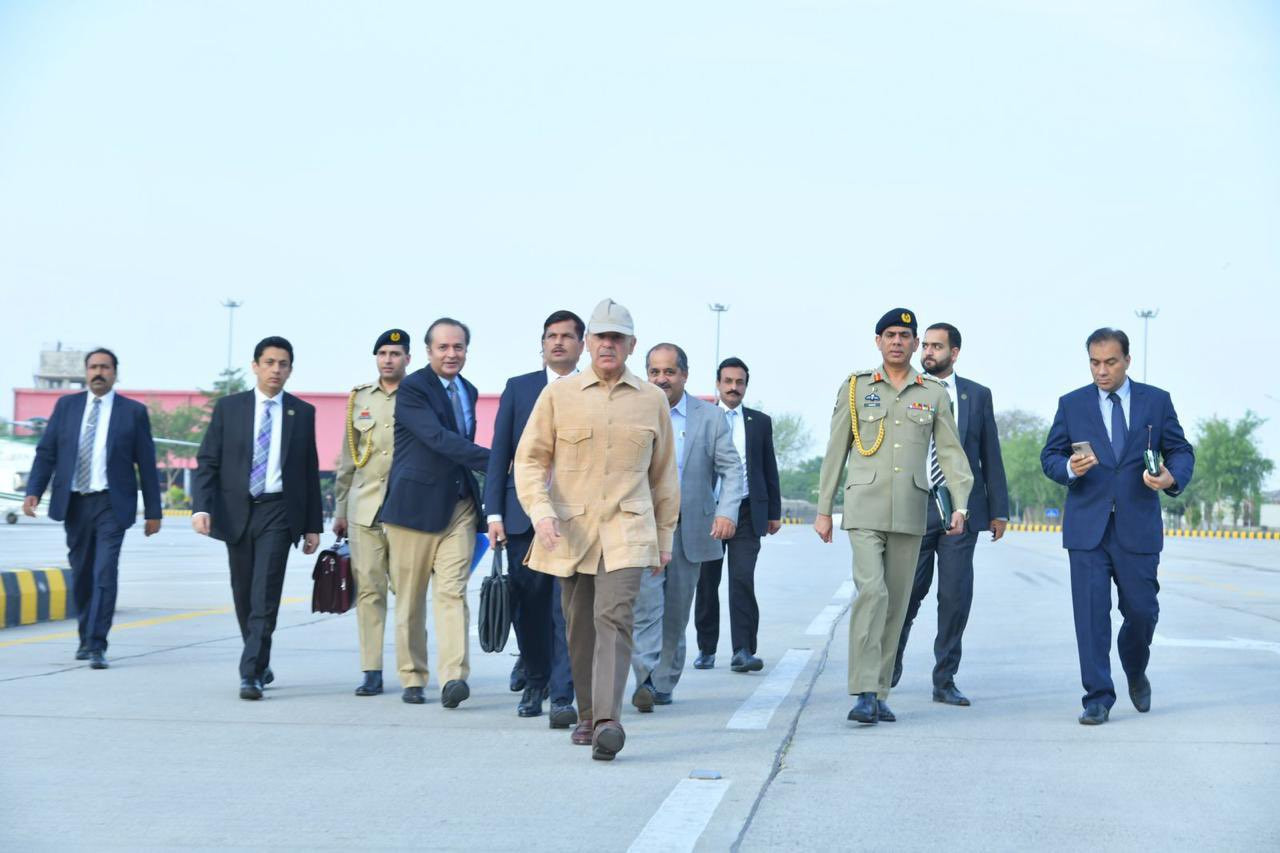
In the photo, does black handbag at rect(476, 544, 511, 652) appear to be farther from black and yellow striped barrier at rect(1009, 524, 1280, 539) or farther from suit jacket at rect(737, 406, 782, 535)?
black and yellow striped barrier at rect(1009, 524, 1280, 539)

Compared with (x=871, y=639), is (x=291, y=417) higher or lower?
higher

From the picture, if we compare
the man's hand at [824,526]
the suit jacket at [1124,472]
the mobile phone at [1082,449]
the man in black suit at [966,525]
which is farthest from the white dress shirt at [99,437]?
the mobile phone at [1082,449]

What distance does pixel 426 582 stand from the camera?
8406 mm

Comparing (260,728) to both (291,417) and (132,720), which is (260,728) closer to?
(132,720)

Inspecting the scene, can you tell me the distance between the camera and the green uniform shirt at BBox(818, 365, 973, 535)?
303 inches

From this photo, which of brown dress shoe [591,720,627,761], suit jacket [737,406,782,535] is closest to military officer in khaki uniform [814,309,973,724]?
brown dress shoe [591,720,627,761]

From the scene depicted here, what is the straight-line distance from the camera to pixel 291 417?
29.4ft

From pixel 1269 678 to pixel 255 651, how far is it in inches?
248

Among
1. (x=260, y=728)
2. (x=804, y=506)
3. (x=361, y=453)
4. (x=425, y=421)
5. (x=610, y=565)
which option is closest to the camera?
(x=610, y=565)

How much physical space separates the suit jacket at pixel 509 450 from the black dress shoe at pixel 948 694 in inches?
101

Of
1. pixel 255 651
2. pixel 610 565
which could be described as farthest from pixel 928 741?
pixel 255 651

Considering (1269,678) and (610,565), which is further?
(1269,678)

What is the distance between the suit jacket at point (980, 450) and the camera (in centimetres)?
872

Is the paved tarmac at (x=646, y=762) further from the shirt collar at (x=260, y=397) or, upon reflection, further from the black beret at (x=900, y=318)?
the black beret at (x=900, y=318)
